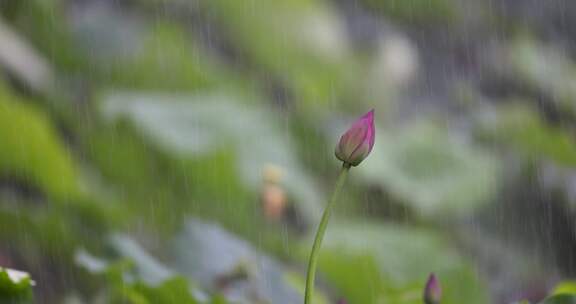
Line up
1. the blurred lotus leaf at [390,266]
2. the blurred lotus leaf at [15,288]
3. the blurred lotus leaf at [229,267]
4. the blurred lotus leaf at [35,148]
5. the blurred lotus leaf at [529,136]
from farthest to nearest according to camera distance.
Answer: the blurred lotus leaf at [529,136], the blurred lotus leaf at [35,148], the blurred lotus leaf at [390,266], the blurred lotus leaf at [229,267], the blurred lotus leaf at [15,288]

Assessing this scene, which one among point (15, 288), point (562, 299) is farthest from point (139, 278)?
point (562, 299)

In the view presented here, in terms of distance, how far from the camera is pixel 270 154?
7.40ft

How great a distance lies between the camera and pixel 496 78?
376 cm

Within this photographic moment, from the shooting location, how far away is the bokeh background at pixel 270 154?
1.41 metres

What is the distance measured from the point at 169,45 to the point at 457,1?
171 cm

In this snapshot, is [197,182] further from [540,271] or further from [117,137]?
[540,271]

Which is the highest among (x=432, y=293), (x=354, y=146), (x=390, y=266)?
(x=354, y=146)

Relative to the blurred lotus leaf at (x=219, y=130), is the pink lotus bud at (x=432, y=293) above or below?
above

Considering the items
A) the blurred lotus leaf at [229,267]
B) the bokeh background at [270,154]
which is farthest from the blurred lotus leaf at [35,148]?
the blurred lotus leaf at [229,267]

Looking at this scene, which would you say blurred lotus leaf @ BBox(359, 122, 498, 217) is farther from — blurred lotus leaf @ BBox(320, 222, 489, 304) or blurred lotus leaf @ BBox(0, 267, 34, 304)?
blurred lotus leaf @ BBox(0, 267, 34, 304)

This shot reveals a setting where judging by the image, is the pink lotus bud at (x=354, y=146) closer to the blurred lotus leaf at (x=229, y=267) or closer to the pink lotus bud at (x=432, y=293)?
the pink lotus bud at (x=432, y=293)

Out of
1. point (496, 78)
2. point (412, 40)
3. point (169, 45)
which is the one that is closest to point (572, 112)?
point (496, 78)

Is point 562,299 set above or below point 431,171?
above

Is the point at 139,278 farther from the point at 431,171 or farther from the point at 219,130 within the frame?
the point at 431,171
